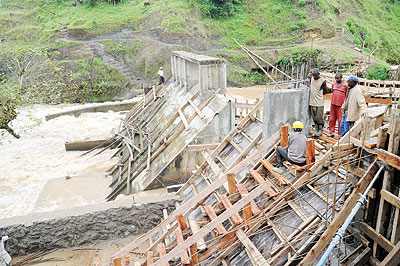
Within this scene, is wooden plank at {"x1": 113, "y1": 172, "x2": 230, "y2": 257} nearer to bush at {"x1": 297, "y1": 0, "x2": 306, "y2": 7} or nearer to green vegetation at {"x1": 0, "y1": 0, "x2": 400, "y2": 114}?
green vegetation at {"x1": 0, "y1": 0, "x2": 400, "y2": 114}

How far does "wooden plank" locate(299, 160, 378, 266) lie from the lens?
4.16 meters

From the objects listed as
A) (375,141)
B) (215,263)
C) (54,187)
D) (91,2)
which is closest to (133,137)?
(54,187)

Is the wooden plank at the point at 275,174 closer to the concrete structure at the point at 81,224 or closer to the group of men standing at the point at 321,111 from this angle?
the group of men standing at the point at 321,111

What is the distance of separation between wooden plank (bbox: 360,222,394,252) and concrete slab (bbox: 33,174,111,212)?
9952 mm

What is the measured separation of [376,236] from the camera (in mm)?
4094

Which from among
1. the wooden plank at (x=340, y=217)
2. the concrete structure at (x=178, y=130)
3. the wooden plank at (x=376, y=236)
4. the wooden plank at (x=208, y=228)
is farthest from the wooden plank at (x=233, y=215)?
the concrete structure at (x=178, y=130)

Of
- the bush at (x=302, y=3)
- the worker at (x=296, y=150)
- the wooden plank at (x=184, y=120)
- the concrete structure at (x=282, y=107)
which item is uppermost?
the bush at (x=302, y=3)

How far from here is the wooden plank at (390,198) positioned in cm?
377

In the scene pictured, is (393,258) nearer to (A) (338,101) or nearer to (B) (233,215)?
(B) (233,215)

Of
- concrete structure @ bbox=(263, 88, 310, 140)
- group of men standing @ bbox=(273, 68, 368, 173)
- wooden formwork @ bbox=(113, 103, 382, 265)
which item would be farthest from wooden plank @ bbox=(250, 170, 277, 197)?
concrete structure @ bbox=(263, 88, 310, 140)

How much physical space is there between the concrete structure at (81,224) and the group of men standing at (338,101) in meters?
4.69

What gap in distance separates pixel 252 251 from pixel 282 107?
354 centimetres

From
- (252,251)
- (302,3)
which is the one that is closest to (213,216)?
(252,251)

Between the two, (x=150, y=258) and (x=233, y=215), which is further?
(x=150, y=258)
